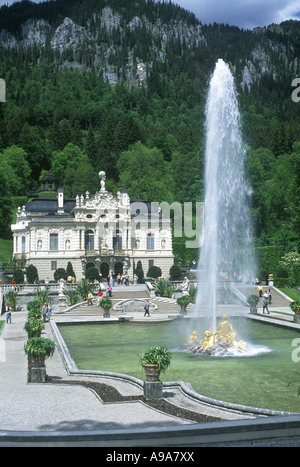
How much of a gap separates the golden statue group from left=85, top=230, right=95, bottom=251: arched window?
47810mm

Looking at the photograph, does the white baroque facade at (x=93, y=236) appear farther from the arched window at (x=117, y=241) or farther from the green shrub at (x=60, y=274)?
the green shrub at (x=60, y=274)

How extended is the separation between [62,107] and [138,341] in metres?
133

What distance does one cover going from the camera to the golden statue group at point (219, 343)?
24969mm

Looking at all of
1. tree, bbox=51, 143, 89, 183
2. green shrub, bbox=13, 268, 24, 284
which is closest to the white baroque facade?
green shrub, bbox=13, 268, 24, 284

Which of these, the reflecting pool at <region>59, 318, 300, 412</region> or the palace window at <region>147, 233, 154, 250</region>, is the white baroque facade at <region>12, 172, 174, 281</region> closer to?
the palace window at <region>147, 233, 154, 250</region>

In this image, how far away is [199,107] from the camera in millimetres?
188875

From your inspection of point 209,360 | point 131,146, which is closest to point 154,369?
point 209,360

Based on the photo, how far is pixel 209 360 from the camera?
929 inches

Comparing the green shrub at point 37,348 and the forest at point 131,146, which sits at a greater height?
the forest at point 131,146

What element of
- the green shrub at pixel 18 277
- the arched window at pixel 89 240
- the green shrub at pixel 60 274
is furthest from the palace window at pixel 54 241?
the green shrub at pixel 18 277

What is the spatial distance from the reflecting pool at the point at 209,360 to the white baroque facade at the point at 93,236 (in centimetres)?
3423

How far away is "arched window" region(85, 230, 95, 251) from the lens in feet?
239

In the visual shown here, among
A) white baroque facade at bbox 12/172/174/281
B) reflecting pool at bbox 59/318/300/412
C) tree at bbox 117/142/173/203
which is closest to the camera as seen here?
reflecting pool at bbox 59/318/300/412
